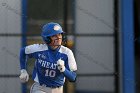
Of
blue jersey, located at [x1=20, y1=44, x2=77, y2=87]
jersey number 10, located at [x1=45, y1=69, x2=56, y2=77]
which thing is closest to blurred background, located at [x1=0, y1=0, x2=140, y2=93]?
blue jersey, located at [x1=20, y1=44, x2=77, y2=87]

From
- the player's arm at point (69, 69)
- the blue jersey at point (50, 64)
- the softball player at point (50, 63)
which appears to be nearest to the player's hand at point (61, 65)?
the player's arm at point (69, 69)

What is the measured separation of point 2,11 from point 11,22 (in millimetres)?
241

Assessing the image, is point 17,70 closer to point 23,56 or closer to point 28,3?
point 28,3

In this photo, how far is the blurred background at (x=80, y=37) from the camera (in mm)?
8984

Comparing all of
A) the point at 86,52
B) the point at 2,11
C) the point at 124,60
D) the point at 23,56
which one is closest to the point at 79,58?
the point at 86,52

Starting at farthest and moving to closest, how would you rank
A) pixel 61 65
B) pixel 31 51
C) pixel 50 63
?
pixel 31 51, pixel 50 63, pixel 61 65

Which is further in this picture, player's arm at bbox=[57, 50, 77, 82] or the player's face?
the player's face

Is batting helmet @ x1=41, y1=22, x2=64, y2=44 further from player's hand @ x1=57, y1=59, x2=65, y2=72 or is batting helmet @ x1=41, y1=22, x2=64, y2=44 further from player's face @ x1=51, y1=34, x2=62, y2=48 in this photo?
player's hand @ x1=57, y1=59, x2=65, y2=72

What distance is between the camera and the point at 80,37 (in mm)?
9109

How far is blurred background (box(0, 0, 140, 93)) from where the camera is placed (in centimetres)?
898

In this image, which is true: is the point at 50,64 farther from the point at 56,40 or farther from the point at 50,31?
the point at 50,31

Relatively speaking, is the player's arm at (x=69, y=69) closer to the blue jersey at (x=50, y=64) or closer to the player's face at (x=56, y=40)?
the blue jersey at (x=50, y=64)

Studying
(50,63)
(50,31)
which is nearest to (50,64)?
(50,63)

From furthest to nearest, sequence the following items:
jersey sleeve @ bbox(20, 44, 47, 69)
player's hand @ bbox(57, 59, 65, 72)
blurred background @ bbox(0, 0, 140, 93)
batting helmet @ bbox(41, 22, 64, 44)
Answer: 1. blurred background @ bbox(0, 0, 140, 93)
2. jersey sleeve @ bbox(20, 44, 47, 69)
3. batting helmet @ bbox(41, 22, 64, 44)
4. player's hand @ bbox(57, 59, 65, 72)
